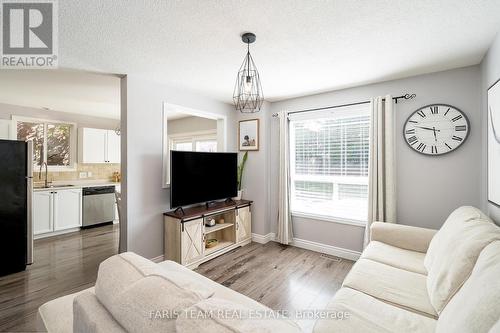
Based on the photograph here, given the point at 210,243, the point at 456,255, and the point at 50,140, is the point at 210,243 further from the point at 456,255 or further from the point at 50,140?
the point at 50,140

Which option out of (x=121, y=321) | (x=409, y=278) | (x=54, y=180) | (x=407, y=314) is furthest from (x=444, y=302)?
(x=54, y=180)

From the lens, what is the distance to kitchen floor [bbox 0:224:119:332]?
6.62 feet

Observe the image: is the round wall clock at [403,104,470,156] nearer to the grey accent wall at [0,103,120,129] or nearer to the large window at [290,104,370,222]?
the large window at [290,104,370,222]

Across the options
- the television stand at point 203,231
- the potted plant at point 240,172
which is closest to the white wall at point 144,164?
the television stand at point 203,231

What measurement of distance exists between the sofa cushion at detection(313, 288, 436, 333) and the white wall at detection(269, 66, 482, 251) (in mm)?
1808

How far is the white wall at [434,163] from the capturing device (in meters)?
2.41

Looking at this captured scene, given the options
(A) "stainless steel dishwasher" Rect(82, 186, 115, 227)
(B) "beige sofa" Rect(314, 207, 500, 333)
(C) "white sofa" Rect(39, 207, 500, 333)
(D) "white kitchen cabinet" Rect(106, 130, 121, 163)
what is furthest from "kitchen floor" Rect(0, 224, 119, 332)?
(B) "beige sofa" Rect(314, 207, 500, 333)

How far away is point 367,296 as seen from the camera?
146cm

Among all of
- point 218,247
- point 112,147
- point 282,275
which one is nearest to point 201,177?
point 218,247

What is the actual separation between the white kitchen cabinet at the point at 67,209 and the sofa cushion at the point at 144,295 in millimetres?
4396

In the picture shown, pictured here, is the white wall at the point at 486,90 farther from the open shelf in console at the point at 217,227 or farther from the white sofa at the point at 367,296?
the open shelf in console at the point at 217,227

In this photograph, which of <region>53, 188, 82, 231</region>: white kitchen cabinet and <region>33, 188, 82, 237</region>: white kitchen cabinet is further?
<region>53, 188, 82, 231</region>: white kitchen cabinet

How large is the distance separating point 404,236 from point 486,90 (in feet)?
5.33

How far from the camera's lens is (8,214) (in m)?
2.75
